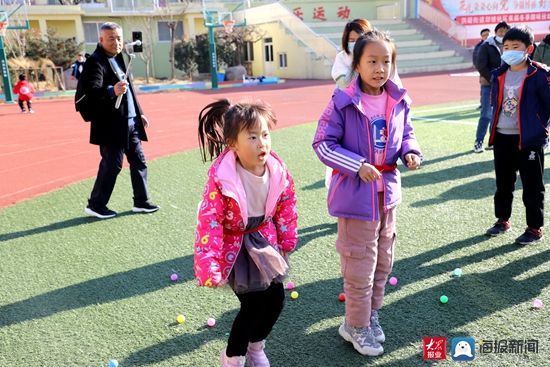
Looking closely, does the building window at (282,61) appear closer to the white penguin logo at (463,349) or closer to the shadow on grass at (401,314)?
the shadow on grass at (401,314)

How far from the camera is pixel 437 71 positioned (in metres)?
26.3

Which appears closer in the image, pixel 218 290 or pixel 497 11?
pixel 218 290

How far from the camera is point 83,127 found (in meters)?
12.8

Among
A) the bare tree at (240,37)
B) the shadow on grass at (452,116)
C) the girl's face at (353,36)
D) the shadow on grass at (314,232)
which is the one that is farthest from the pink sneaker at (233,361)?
the bare tree at (240,37)

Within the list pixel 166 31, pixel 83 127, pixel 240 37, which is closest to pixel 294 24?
pixel 240 37

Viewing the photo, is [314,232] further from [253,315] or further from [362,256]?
[253,315]

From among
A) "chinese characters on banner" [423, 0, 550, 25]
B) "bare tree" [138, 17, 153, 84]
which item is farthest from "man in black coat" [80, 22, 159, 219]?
"chinese characters on banner" [423, 0, 550, 25]

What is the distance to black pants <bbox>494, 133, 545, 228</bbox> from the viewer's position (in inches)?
161

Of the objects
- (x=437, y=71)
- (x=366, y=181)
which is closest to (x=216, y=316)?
(x=366, y=181)

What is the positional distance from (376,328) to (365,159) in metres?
0.98

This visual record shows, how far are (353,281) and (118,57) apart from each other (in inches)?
149

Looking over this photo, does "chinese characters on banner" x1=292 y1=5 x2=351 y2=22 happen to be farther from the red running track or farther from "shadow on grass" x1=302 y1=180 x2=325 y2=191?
"shadow on grass" x1=302 y1=180 x2=325 y2=191

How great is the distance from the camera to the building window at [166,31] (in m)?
32.8

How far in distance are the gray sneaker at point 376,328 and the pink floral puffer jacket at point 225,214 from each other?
2.72 feet
